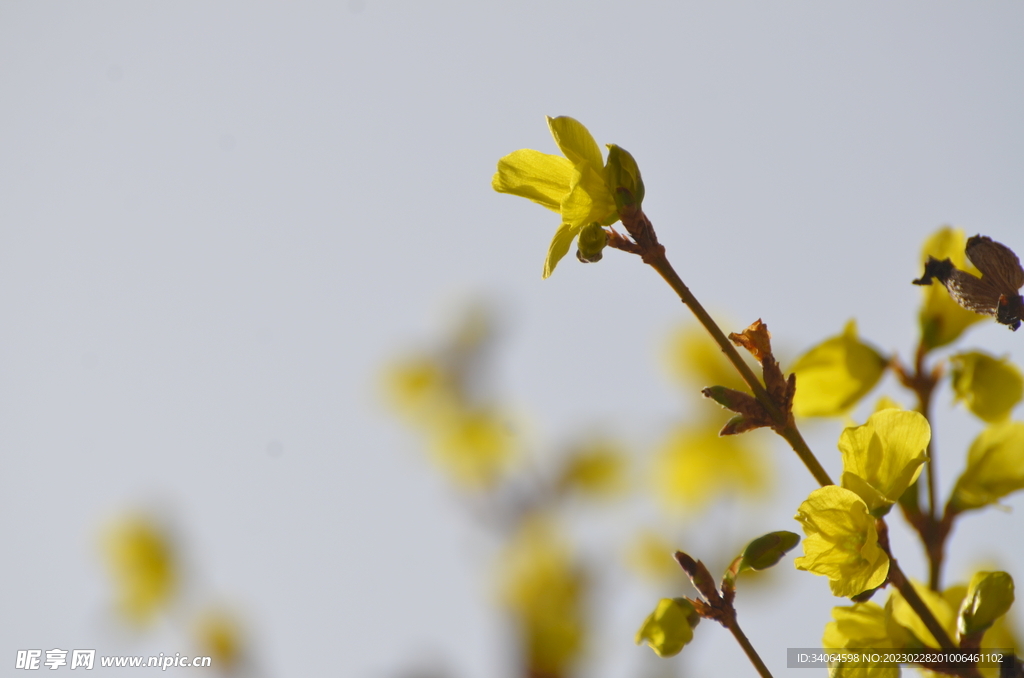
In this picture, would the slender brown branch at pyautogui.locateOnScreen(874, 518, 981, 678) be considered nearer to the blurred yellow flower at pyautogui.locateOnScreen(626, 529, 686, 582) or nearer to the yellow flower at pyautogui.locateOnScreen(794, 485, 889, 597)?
the yellow flower at pyautogui.locateOnScreen(794, 485, 889, 597)

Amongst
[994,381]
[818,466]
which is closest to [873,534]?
[818,466]

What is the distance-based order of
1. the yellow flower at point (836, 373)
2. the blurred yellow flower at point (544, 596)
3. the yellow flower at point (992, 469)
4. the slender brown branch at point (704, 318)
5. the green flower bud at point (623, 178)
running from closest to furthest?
the slender brown branch at point (704, 318), the green flower bud at point (623, 178), the yellow flower at point (992, 469), the yellow flower at point (836, 373), the blurred yellow flower at point (544, 596)

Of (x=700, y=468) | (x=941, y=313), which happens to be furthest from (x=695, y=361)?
(x=941, y=313)

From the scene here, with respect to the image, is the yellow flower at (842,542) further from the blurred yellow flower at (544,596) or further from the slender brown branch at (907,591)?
the blurred yellow flower at (544,596)

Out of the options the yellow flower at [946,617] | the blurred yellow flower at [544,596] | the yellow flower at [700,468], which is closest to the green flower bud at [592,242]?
the yellow flower at [946,617]

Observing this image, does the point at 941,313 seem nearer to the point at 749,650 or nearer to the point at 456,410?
the point at 749,650
